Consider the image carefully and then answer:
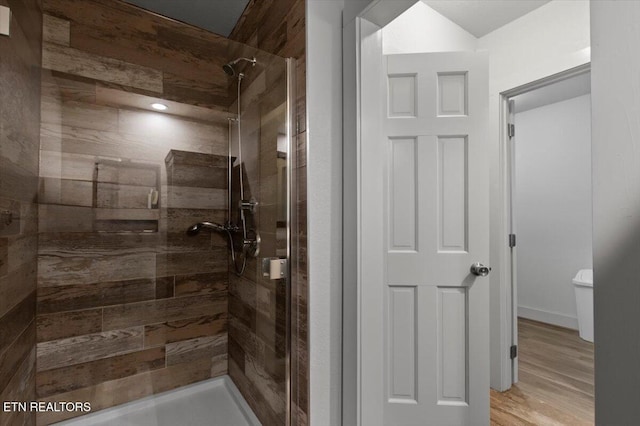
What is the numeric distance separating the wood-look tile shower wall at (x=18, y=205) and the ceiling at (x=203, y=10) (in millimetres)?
717

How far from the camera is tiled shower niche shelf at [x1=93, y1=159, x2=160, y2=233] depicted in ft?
3.50

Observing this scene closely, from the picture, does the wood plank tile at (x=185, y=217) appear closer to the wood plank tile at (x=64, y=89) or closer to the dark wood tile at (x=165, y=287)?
the dark wood tile at (x=165, y=287)

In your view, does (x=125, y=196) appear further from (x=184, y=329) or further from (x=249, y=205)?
(x=184, y=329)

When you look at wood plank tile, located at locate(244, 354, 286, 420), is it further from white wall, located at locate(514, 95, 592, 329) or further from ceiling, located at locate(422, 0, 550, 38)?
white wall, located at locate(514, 95, 592, 329)

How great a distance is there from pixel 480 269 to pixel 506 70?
59.4 inches

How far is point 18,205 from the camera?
955mm

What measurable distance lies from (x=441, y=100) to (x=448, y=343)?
1291 mm

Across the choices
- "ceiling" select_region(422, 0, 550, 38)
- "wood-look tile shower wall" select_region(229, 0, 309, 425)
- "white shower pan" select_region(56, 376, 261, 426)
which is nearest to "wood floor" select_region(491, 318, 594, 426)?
"wood-look tile shower wall" select_region(229, 0, 309, 425)

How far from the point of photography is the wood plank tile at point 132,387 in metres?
1.07

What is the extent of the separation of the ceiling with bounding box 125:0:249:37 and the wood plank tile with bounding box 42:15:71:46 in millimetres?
598

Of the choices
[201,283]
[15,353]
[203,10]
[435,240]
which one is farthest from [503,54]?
[15,353]

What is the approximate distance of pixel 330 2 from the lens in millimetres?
1335

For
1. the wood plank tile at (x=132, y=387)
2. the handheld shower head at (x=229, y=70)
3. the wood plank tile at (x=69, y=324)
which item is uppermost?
the handheld shower head at (x=229, y=70)

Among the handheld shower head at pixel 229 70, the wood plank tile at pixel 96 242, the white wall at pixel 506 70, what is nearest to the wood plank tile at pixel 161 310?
the wood plank tile at pixel 96 242
